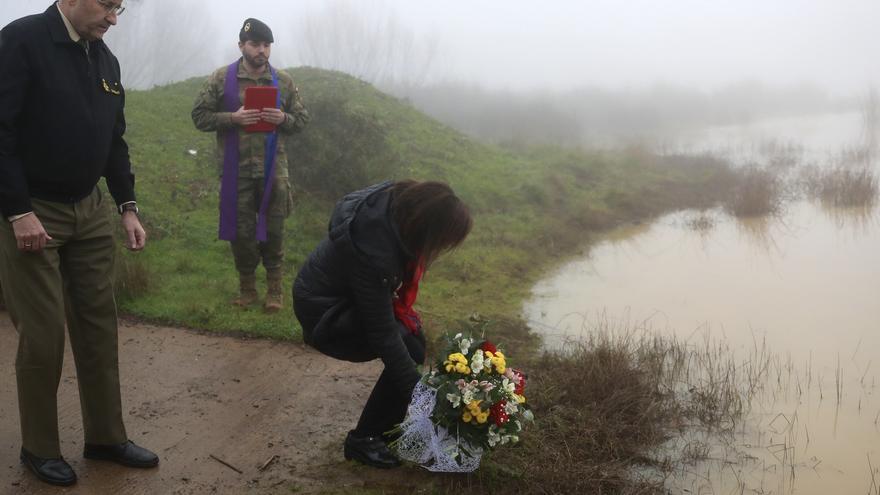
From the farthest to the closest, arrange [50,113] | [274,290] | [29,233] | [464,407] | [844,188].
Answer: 1. [844,188]
2. [274,290]
3. [464,407]
4. [50,113]
5. [29,233]

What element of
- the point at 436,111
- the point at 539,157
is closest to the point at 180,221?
the point at 539,157

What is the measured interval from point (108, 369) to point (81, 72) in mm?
1314

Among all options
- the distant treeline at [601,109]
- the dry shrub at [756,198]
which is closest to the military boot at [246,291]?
the dry shrub at [756,198]

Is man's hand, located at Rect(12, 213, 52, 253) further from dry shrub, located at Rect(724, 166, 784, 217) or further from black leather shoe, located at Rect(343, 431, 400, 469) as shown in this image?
dry shrub, located at Rect(724, 166, 784, 217)

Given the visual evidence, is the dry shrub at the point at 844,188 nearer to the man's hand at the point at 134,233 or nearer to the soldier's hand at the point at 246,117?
the soldier's hand at the point at 246,117

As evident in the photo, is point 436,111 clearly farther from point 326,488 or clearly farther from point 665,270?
point 326,488

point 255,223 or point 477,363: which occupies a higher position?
point 255,223

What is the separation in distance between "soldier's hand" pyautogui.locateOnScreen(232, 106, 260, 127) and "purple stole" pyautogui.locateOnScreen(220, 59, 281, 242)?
0.45 ft

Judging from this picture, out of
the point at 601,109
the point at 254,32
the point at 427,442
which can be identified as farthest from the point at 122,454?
the point at 601,109

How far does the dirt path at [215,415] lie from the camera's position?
3.57 meters

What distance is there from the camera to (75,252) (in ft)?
10.9

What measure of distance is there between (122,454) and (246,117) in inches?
110

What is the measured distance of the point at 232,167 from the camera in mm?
5758

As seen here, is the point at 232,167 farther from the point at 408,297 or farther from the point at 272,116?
the point at 408,297
